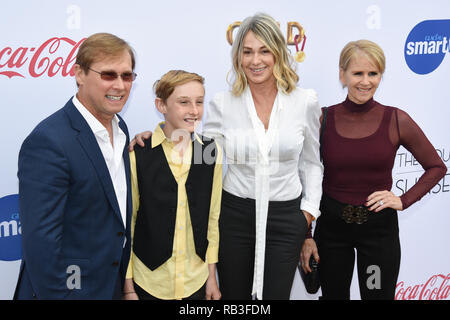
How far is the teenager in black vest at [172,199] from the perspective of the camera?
1.93m

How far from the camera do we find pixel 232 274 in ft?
7.22

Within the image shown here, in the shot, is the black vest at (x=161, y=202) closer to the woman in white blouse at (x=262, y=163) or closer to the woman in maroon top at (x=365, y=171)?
the woman in white blouse at (x=262, y=163)

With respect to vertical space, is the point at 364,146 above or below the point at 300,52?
below

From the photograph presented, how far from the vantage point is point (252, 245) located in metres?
2.19

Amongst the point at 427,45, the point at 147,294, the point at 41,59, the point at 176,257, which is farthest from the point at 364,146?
the point at 41,59

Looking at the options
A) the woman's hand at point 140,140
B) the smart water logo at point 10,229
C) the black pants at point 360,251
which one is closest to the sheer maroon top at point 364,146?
the black pants at point 360,251

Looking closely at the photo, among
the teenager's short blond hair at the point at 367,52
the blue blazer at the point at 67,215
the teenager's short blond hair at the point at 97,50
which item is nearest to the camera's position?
the blue blazer at the point at 67,215

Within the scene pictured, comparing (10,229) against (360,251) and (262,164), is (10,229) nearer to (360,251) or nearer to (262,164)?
(262,164)

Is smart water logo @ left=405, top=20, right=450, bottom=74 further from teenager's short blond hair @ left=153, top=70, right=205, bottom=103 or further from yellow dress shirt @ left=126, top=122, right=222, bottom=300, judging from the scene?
yellow dress shirt @ left=126, top=122, right=222, bottom=300

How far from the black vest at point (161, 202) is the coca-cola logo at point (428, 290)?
227 centimetres

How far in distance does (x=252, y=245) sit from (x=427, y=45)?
224 cm
